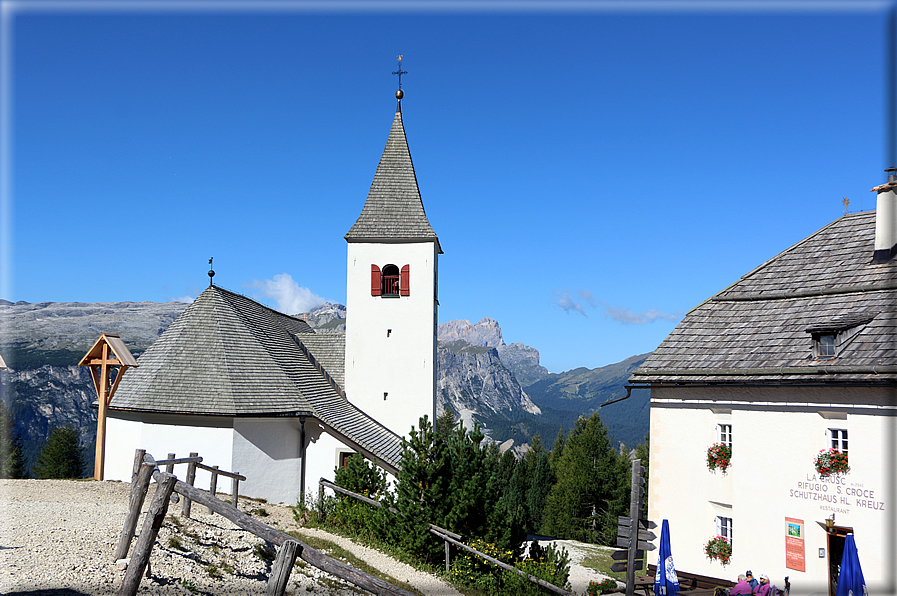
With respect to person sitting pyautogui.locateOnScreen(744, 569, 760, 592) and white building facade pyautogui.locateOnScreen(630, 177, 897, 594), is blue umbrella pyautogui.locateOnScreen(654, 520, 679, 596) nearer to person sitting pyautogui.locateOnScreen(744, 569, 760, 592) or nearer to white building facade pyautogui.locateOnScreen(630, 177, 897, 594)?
white building facade pyautogui.locateOnScreen(630, 177, 897, 594)

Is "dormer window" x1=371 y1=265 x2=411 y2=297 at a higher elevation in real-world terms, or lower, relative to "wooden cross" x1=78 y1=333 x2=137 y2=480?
Result: higher

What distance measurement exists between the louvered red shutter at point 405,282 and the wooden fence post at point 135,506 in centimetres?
1769

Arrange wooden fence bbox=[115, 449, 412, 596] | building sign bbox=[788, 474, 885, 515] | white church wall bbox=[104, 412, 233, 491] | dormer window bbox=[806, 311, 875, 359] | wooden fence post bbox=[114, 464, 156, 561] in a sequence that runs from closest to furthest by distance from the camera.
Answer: wooden fence bbox=[115, 449, 412, 596]
wooden fence post bbox=[114, 464, 156, 561]
building sign bbox=[788, 474, 885, 515]
dormer window bbox=[806, 311, 875, 359]
white church wall bbox=[104, 412, 233, 491]

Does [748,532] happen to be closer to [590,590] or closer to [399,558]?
[590,590]

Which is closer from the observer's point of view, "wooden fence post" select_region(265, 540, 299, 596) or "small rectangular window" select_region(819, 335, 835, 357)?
"wooden fence post" select_region(265, 540, 299, 596)

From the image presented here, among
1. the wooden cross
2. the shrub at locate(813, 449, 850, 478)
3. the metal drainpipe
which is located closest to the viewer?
the shrub at locate(813, 449, 850, 478)

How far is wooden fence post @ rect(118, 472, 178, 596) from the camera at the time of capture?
7.95 m

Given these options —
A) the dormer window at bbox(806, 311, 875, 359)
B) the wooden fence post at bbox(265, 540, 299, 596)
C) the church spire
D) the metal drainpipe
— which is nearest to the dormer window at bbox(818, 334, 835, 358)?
the dormer window at bbox(806, 311, 875, 359)

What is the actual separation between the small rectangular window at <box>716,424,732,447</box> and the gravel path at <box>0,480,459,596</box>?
8478 millimetres

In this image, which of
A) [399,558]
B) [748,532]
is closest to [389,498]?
[399,558]

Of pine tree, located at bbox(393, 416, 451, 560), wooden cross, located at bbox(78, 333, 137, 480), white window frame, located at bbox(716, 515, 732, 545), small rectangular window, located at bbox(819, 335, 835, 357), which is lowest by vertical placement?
white window frame, located at bbox(716, 515, 732, 545)

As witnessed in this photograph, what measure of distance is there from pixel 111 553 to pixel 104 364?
39.5 feet

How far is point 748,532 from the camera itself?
1532 cm

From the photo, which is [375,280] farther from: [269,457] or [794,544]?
[794,544]
